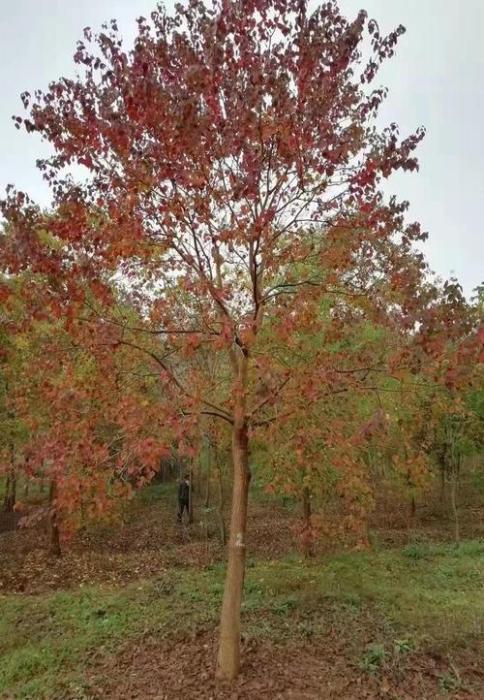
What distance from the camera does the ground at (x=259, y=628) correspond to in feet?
17.0

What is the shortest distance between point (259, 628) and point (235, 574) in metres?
1.49

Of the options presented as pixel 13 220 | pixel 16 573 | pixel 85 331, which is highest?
pixel 13 220

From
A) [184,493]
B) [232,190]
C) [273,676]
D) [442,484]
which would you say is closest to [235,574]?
[273,676]

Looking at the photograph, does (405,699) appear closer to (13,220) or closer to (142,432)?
(142,432)

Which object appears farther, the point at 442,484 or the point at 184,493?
the point at 442,484

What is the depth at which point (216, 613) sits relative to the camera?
23.4 ft

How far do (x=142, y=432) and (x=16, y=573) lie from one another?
8557 millimetres

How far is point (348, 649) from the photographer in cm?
579

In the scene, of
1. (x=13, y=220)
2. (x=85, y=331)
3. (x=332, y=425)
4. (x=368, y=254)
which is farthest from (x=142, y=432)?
(x=368, y=254)

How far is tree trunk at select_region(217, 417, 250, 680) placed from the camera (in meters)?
5.25

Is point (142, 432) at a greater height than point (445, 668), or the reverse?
point (142, 432)

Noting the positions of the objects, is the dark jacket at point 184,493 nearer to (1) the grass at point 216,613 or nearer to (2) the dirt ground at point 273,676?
(1) the grass at point 216,613

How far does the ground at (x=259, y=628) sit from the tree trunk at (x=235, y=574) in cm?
20

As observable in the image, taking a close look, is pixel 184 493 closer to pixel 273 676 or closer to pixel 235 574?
pixel 235 574
